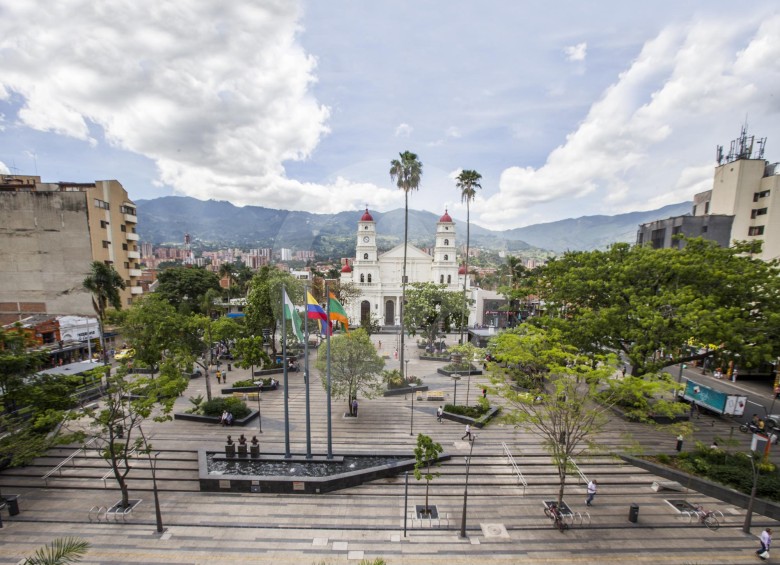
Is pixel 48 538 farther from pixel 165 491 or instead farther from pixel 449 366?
pixel 449 366

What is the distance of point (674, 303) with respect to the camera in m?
18.4

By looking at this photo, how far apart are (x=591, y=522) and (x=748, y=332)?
48.4 feet

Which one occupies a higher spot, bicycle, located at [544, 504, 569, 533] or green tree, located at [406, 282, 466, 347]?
green tree, located at [406, 282, 466, 347]

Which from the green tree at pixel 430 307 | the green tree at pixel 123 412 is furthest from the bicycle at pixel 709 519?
the green tree at pixel 430 307

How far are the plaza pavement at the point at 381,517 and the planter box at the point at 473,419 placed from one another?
53.5 inches

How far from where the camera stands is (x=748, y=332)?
19109 mm

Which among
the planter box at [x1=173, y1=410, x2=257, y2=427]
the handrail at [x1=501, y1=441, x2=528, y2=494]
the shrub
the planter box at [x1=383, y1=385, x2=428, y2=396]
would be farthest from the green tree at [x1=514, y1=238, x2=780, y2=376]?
the shrub

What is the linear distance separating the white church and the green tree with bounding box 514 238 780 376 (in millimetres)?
38584

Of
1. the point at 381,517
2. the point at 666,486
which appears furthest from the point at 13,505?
the point at 666,486

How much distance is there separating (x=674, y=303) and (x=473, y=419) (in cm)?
1376

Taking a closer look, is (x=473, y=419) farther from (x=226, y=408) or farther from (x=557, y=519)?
(x=226, y=408)

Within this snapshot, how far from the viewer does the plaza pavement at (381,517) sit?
12.9m

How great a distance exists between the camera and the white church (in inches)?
2456

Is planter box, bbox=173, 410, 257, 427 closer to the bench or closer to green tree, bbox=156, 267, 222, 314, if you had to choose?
the bench
